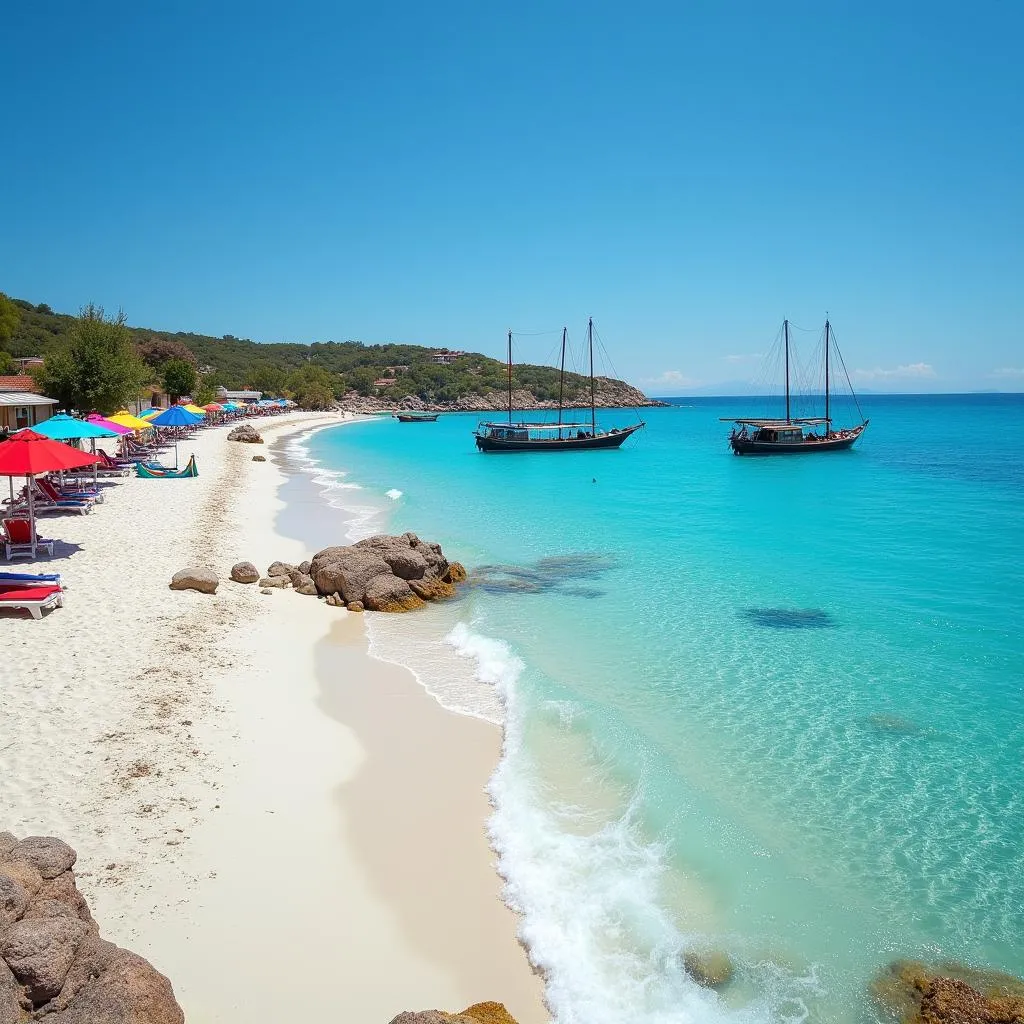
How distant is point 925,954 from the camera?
6.13m

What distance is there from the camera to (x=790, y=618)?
15344mm

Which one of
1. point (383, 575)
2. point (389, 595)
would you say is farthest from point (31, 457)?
point (389, 595)

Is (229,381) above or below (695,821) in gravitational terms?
above

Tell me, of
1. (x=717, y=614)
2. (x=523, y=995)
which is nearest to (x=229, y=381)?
(x=717, y=614)

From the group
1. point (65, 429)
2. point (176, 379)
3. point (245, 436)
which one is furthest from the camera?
point (176, 379)

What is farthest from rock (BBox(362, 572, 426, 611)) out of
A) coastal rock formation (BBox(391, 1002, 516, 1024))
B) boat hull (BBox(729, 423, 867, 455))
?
boat hull (BBox(729, 423, 867, 455))

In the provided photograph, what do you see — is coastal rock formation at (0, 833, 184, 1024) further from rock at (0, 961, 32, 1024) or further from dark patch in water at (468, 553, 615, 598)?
dark patch in water at (468, 553, 615, 598)

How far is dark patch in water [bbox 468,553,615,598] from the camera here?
17.2 meters

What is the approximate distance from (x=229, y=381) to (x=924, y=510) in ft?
373

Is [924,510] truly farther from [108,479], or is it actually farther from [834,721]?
[108,479]

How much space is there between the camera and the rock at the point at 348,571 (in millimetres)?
15312

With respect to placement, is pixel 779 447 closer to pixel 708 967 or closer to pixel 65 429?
pixel 65 429

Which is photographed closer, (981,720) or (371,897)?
(371,897)

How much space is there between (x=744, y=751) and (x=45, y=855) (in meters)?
7.53
